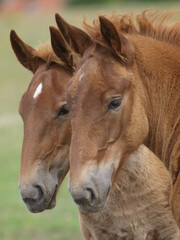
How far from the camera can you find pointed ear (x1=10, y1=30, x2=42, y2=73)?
5676mm

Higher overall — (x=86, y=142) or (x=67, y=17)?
(x=86, y=142)

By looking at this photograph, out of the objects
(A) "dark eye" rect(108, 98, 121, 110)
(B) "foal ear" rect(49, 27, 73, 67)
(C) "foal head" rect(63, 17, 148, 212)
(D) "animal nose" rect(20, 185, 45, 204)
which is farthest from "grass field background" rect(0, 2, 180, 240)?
(D) "animal nose" rect(20, 185, 45, 204)

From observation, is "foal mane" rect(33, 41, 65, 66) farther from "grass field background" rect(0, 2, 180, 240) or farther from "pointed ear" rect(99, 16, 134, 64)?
"pointed ear" rect(99, 16, 134, 64)

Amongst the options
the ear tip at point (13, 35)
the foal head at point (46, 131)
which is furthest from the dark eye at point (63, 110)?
the ear tip at point (13, 35)

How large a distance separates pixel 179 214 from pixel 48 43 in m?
2.49

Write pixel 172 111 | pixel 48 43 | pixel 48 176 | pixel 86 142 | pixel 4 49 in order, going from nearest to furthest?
pixel 86 142
pixel 172 111
pixel 48 176
pixel 48 43
pixel 4 49

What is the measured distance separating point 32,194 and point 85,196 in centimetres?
112

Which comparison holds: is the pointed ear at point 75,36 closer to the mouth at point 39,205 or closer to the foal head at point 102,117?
the foal head at point 102,117

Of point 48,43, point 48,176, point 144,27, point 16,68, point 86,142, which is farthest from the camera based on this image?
point 16,68

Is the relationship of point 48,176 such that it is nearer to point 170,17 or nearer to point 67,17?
point 170,17

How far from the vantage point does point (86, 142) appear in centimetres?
402

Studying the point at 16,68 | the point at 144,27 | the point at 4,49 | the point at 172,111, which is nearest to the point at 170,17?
the point at 144,27

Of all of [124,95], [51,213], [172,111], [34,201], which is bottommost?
[51,213]

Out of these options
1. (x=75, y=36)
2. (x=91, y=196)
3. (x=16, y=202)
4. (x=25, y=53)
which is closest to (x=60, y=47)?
(x=25, y=53)
